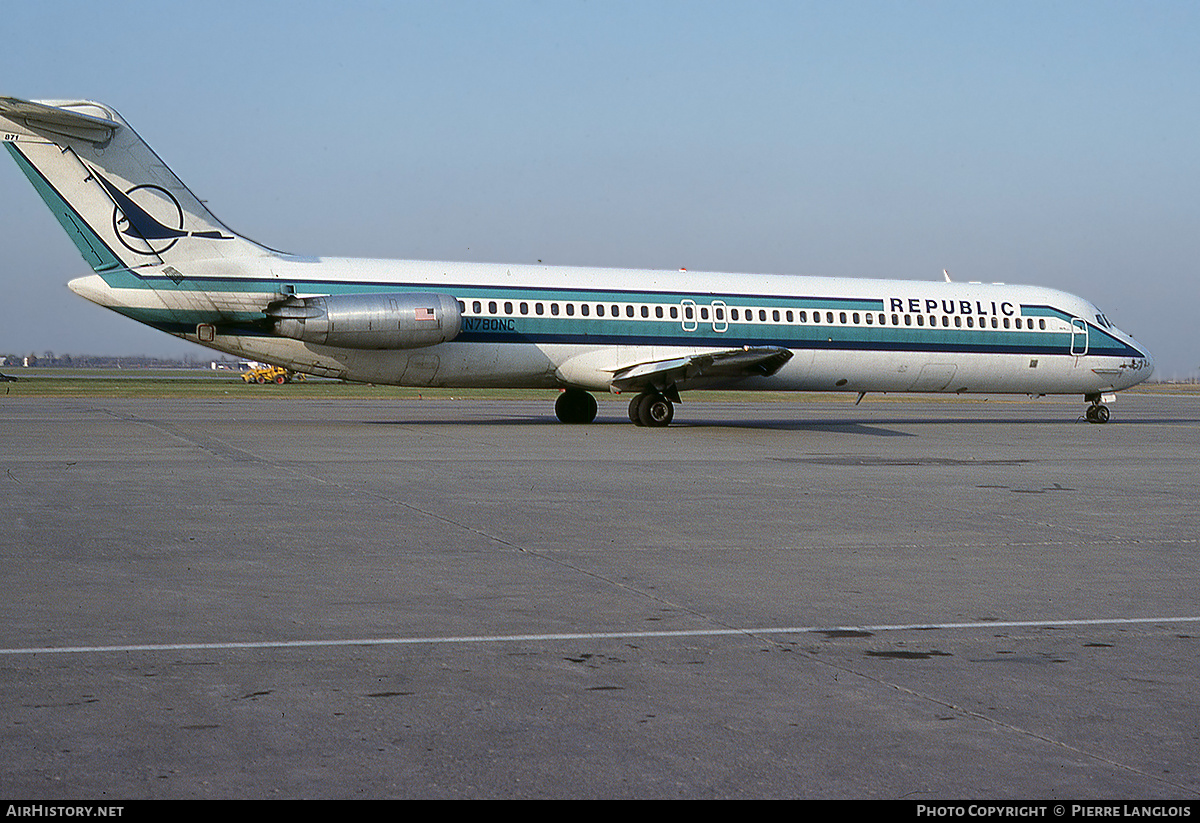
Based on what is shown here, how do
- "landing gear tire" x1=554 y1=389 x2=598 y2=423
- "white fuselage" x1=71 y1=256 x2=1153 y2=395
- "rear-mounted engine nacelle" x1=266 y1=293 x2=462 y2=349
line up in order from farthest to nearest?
"landing gear tire" x1=554 y1=389 x2=598 y2=423 → "white fuselage" x1=71 y1=256 x2=1153 y2=395 → "rear-mounted engine nacelle" x1=266 y1=293 x2=462 y2=349

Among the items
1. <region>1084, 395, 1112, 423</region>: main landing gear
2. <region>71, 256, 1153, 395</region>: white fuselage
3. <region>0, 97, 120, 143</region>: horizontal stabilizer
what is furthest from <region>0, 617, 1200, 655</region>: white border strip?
<region>1084, 395, 1112, 423</region>: main landing gear

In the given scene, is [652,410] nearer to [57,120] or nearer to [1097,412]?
[1097,412]

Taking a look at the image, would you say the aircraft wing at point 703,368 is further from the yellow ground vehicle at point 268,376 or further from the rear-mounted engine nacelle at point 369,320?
the yellow ground vehicle at point 268,376

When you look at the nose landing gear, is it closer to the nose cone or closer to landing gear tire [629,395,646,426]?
the nose cone

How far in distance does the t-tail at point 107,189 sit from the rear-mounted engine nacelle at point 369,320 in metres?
2.01

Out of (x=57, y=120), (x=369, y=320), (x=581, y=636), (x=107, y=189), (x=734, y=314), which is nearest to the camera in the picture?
(x=581, y=636)

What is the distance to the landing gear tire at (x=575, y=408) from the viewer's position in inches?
1163

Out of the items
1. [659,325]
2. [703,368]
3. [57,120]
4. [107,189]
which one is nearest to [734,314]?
[659,325]

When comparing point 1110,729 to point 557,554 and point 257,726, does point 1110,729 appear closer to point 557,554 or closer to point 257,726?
point 257,726

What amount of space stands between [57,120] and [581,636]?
66.9ft

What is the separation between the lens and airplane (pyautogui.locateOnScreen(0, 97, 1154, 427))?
23.6 m

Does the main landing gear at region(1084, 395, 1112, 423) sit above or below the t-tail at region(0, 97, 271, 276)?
below

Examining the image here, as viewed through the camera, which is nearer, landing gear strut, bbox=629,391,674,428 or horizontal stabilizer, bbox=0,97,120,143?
horizontal stabilizer, bbox=0,97,120,143

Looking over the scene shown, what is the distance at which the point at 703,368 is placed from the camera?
86.7 ft
